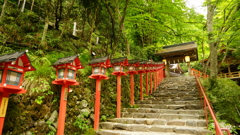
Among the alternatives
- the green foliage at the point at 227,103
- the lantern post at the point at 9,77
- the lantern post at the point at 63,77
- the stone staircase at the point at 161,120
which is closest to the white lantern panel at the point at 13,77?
the lantern post at the point at 9,77

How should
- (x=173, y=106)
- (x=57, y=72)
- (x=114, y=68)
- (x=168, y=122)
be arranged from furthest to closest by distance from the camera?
(x=173, y=106) → (x=114, y=68) → (x=168, y=122) → (x=57, y=72)

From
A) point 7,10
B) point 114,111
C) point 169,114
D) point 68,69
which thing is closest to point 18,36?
point 7,10

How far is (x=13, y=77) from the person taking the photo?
3.07 m

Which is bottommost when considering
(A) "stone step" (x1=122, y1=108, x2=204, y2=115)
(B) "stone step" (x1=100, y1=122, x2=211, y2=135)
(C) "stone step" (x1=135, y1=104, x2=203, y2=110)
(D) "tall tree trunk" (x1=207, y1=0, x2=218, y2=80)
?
(B) "stone step" (x1=100, y1=122, x2=211, y2=135)

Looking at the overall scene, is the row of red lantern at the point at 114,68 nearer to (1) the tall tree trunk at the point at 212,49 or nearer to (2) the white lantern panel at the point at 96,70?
(2) the white lantern panel at the point at 96,70

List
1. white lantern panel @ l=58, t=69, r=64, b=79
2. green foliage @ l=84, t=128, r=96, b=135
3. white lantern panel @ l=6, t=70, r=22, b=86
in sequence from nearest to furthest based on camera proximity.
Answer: white lantern panel @ l=6, t=70, r=22, b=86, white lantern panel @ l=58, t=69, r=64, b=79, green foliage @ l=84, t=128, r=96, b=135

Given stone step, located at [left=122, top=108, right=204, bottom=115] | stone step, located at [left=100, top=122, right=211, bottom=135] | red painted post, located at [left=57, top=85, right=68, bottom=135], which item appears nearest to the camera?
red painted post, located at [left=57, top=85, right=68, bottom=135]

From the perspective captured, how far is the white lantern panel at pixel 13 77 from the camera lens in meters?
2.98

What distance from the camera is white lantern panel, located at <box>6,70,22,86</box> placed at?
298 cm

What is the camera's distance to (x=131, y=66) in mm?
7934

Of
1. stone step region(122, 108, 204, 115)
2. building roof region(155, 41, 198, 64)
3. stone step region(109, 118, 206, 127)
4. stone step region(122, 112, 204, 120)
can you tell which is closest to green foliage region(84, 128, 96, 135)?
stone step region(109, 118, 206, 127)

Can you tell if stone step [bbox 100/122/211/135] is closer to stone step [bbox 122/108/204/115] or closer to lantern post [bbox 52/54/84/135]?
stone step [bbox 122/108/204/115]

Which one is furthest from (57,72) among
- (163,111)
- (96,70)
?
(163,111)

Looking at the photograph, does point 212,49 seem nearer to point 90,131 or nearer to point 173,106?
point 173,106
